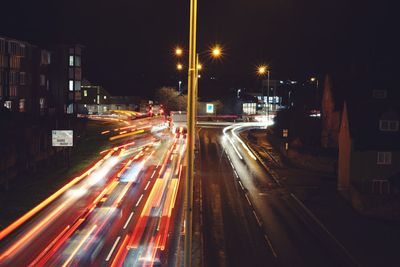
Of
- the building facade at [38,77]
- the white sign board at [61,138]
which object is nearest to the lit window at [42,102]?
the building facade at [38,77]

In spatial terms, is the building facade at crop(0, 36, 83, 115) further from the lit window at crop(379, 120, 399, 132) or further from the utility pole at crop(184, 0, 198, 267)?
the utility pole at crop(184, 0, 198, 267)

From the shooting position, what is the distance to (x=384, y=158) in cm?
3384

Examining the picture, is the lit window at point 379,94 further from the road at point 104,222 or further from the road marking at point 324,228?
the road at point 104,222

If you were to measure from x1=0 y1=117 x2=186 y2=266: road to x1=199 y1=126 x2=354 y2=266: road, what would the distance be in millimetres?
1977

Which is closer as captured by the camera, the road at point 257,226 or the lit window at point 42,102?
the road at point 257,226

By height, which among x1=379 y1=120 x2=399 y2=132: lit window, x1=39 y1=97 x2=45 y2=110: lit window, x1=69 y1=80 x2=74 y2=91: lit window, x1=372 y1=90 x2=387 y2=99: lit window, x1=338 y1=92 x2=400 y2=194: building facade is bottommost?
x1=338 y1=92 x2=400 y2=194: building facade

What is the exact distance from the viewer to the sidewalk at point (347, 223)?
20934 millimetres

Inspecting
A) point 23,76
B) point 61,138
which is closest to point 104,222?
point 61,138

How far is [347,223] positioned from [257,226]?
510cm

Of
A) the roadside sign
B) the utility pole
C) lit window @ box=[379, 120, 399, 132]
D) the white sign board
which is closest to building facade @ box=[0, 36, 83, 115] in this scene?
the white sign board

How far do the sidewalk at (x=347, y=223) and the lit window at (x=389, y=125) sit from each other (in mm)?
5340

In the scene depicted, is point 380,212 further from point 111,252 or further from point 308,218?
point 111,252

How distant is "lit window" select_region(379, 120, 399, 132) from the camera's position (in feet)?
117

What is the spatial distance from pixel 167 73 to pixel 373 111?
91.1m
